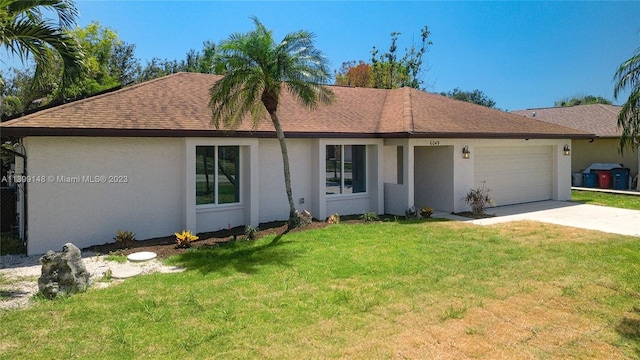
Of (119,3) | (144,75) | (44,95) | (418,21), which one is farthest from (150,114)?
(144,75)

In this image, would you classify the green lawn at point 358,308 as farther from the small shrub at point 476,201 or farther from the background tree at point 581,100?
the background tree at point 581,100

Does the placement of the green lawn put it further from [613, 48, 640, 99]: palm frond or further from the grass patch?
the grass patch

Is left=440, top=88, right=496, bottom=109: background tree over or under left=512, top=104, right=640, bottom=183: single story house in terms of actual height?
over

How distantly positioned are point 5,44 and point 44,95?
902 inches

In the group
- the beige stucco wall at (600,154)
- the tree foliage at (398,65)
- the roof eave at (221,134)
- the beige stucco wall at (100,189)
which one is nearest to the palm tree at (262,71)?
the roof eave at (221,134)

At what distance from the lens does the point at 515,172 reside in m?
18.4

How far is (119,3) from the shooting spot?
1884 cm

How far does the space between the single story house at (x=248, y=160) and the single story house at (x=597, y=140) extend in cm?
845

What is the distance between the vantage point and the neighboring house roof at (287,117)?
1080 cm

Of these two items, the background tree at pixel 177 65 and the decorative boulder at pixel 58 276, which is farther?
the background tree at pixel 177 65

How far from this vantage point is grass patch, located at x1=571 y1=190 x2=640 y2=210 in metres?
17.8

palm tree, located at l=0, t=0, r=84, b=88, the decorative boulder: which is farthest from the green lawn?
palm tree, located at l=0, t=0, r=84, b=88

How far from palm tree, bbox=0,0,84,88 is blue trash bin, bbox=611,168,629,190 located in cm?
2625

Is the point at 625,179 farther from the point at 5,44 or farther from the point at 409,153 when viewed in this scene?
the point at 5,44
